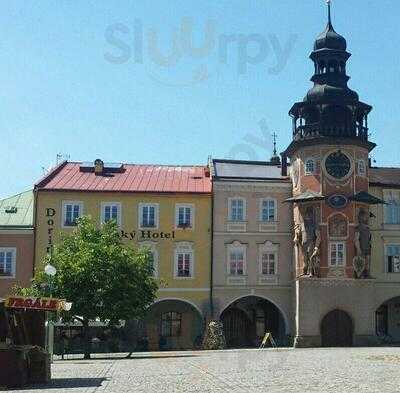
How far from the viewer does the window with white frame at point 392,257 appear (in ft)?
171

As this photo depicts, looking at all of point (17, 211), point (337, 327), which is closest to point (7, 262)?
point (17, 211)

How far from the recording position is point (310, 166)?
1949 inches

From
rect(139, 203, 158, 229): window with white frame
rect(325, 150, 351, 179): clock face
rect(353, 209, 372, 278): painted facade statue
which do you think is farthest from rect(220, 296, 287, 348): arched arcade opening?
rect(325, 150, 351, 179): clock face

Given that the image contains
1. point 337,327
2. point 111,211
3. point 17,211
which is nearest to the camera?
point 337,327

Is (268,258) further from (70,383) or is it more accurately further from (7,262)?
(70,383)

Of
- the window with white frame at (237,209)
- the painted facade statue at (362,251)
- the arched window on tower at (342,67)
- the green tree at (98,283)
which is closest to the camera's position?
the green tree at (98,283)

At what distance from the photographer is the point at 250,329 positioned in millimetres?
53281

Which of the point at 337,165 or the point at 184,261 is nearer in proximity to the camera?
the point at 337,165

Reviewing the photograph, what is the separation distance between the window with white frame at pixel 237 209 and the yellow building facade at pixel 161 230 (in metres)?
1.50

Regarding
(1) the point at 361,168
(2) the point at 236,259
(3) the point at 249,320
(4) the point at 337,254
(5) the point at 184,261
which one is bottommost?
(3) the point at 249,320

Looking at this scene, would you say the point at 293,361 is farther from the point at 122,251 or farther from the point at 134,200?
the point at 134,200

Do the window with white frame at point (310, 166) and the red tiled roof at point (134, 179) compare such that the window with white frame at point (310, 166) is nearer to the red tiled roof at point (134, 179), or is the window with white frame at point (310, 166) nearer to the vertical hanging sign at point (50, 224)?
the red tiled roof at point (134, 179)

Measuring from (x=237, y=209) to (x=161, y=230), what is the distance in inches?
210

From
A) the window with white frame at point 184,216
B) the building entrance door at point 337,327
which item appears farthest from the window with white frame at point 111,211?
the building entrance door at point 337,327
